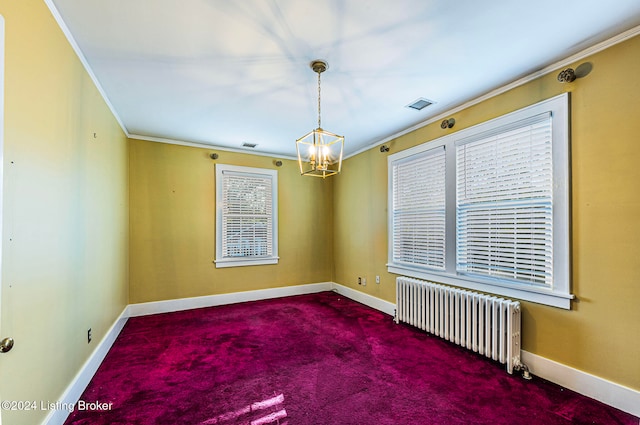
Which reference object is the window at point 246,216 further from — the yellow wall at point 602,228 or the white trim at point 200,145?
the yellow wall at point 602,228

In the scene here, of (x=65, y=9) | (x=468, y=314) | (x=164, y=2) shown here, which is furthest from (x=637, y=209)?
(x=65, y=9)

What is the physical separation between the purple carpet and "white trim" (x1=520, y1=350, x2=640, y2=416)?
7cm

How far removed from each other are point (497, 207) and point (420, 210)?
102 centimetres

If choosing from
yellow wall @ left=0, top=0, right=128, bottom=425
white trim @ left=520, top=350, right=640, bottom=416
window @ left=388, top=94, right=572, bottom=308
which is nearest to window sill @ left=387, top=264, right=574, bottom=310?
window @ left=388, top=94, right=572, bottom=308

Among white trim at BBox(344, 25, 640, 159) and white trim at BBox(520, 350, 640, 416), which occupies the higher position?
white trim at BBox(344, 25, 640, 159)

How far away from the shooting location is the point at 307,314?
4.21 metres

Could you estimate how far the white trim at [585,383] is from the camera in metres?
1.97

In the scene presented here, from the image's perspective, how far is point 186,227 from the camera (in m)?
4.52

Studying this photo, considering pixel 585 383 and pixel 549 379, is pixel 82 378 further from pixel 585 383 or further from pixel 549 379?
pixel 585 383

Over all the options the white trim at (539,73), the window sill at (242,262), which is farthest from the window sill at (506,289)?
the window sill at (242,262)

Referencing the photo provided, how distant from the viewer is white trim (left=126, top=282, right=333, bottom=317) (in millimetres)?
4191

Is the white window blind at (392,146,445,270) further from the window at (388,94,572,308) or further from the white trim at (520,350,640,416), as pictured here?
the white trim at (520,350,640,416)

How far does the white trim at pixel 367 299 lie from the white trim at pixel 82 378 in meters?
3.42

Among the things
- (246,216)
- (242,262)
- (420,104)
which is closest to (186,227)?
(246,216)
